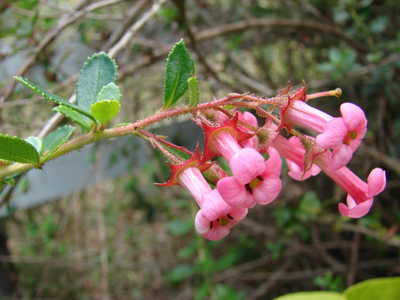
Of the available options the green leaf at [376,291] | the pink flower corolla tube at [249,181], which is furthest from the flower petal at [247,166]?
the green leaf at [376,291]

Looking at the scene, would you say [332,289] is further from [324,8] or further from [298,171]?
[324,8]

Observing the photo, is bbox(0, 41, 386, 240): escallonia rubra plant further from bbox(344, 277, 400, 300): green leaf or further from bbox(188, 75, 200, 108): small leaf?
bbox(344, 277, 400, 300): green leaf

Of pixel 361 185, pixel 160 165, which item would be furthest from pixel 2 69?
pixel 361 185

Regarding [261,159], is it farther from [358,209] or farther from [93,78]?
[93,78]

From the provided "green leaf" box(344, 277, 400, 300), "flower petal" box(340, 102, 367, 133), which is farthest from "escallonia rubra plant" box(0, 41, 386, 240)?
"green leaf" box(344, 277, 400, 300)

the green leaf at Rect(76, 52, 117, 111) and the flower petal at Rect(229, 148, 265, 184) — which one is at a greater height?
the green leaf at Rect(76, 52, 117, 111)

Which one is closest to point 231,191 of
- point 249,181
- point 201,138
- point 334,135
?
point 249,181
